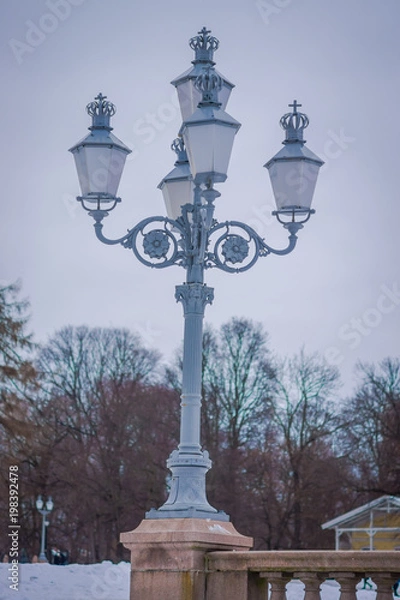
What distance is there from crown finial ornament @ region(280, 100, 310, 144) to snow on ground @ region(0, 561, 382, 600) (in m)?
13.4

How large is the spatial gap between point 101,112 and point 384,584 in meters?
5.20

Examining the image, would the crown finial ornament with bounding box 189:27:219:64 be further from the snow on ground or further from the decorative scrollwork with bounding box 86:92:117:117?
the snow on ground

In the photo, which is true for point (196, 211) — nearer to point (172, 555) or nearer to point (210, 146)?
point (210, 146)

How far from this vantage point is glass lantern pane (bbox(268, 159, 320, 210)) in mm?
10375

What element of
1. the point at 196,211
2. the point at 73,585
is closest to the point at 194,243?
the point at 196,211

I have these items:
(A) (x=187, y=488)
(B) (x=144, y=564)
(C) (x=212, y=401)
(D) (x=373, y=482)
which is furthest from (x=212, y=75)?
(C) (x=212, y=401)

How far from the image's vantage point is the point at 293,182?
1041 centimetres

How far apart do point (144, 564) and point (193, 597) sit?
20.5 inches

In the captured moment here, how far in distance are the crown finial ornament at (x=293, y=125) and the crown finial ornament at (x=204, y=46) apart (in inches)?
39.9

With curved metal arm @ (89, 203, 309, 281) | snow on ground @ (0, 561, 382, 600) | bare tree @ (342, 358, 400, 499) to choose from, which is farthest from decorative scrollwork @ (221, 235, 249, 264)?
bare tree @ (342, 358, 400, 499)

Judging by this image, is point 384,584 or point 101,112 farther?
point 101,112

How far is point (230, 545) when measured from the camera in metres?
9.52

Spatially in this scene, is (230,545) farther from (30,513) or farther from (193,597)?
(30,513)

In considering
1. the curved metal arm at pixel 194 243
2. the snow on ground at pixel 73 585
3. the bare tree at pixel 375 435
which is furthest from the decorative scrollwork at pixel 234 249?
the bare tree at pixel 375 435
